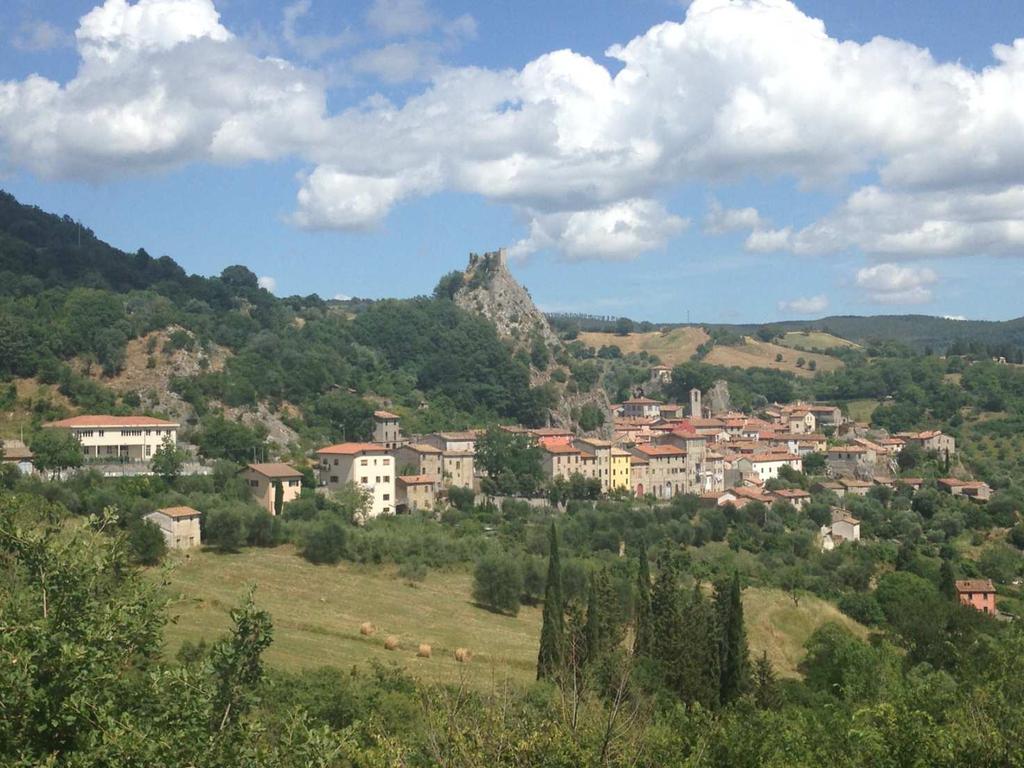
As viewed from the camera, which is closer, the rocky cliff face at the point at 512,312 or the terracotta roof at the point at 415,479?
the terracotta roof at the point at 415,479

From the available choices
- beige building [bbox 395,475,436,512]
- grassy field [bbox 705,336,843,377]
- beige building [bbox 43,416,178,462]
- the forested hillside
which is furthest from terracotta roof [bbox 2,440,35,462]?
grassy field [bbox 705,336,843,377]

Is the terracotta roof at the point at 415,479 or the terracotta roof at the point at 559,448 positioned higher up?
the terracotta roof at the point at 559,448

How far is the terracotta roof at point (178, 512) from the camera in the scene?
2056 inches

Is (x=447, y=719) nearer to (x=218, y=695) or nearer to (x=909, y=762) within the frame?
(x=218, y=695)

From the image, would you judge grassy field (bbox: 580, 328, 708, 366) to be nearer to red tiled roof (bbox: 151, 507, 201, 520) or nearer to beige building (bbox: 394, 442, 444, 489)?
beige building (bbox: 394, 442, 444, 489)

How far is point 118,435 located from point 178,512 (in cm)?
1945

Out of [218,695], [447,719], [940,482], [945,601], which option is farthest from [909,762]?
[940,482]

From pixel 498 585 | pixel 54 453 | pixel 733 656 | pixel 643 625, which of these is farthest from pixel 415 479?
pixel 733 656

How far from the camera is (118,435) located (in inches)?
2741

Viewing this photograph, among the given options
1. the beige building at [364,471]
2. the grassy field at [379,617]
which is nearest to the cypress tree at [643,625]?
the grassy field at [379,617]

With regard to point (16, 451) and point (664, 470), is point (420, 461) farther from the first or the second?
point (16, 451)

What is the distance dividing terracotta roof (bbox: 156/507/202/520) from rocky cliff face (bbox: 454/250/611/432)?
6788 cm

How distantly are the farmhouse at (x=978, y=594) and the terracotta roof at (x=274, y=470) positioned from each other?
3926 cm

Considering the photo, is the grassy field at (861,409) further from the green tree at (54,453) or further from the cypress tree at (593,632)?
the cypress tree at (593,632)
